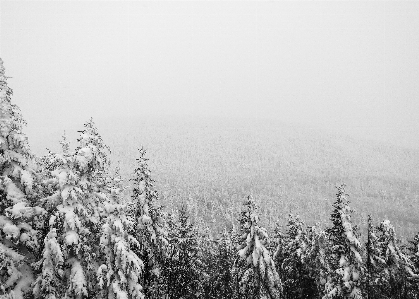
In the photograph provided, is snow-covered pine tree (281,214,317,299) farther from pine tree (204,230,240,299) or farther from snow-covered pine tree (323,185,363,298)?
pine tree (204,230,240,299)

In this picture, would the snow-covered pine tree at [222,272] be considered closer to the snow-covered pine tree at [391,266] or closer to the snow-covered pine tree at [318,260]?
the snow-covered pine tree at [318,260]

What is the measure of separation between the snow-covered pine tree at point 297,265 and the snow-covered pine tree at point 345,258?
4.72 m

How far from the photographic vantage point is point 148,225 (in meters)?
20.3

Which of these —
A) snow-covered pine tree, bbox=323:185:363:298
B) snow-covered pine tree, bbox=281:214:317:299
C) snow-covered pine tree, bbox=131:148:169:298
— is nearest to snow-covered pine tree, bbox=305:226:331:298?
snow-covered pine tree, bbox=281:214:317:299

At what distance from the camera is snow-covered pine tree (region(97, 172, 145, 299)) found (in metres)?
14.0

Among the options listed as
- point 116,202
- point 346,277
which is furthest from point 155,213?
point 346,277

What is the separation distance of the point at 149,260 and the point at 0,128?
41.2 ft

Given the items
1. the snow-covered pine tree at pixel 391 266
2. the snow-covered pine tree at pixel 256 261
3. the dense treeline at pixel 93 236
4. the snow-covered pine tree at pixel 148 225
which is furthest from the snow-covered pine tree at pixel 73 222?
the snow-covered pine tree at pixel 391 266

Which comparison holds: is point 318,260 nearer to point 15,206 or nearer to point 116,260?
point 116,260

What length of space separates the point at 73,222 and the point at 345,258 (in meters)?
17.0

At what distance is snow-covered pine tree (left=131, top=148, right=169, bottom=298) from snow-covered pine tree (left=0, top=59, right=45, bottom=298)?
306 inches

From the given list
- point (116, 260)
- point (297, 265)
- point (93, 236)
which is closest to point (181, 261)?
point (297, 265)

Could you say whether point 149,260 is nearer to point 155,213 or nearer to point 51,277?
point 155,213

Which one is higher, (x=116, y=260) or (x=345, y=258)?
(x=116, y=260)
